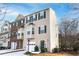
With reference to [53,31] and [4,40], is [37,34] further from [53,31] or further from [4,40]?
[4,40]

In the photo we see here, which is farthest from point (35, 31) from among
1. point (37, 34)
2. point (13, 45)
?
point (13, 45)

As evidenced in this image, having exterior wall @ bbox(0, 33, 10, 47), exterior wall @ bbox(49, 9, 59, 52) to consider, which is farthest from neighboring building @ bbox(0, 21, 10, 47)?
exterior wall @ bbox(49, 9, 59, 52)

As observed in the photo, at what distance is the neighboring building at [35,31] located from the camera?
16.6 feet

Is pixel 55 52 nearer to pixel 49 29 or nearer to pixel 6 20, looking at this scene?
pixel 49 29

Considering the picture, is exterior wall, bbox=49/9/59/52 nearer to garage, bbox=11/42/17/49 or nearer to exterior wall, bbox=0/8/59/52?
exterior wall, bbox=0/8/59/52

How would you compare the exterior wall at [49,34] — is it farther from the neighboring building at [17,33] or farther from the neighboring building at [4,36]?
the neighboring building at [4,36]

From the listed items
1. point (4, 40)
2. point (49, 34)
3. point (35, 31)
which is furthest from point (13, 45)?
point (49, 34)

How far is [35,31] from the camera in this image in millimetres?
5137

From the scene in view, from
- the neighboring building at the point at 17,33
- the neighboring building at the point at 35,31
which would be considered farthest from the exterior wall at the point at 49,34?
the neighboring building at the point at 17,33

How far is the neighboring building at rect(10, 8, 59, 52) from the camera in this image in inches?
199

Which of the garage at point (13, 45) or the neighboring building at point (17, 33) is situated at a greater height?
the neighboring building at point (17, 33)

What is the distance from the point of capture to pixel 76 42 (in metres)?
5.06

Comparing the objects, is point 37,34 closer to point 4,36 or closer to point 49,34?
point 49,34

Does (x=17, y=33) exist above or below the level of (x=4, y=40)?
above
